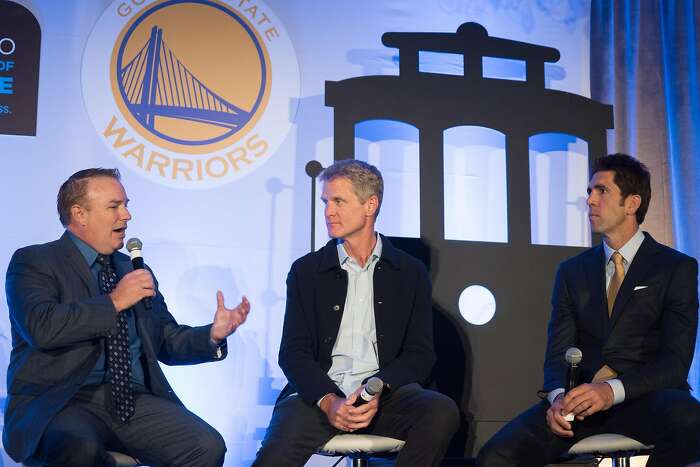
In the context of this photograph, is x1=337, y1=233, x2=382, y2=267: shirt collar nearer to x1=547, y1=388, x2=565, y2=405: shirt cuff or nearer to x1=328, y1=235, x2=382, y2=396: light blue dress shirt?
x1=328, y1=235, x2=382, y2=396: light blue dress shirt

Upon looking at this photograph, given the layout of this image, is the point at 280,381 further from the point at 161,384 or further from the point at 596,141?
the point at 596,141

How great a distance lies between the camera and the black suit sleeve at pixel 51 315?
2.75 metres

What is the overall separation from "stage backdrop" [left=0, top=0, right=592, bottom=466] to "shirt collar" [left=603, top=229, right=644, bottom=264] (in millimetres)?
754

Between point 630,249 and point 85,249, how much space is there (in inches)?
84.6

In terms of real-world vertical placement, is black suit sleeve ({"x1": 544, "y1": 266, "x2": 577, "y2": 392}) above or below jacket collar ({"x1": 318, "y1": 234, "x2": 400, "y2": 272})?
below

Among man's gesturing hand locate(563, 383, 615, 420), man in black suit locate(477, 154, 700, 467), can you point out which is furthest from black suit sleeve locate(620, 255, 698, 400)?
man's gesturing hand locate(563, 383, 615, 420)

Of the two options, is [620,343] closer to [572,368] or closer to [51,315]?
[572,368]

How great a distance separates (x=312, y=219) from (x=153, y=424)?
1.38m

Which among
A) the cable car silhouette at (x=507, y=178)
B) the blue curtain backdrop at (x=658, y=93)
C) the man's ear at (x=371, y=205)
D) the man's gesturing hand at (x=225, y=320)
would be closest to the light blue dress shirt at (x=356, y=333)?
the man's ear at (x=371, y=205)

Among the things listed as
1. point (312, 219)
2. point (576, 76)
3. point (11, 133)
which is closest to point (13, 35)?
Answer: point (11, 133)

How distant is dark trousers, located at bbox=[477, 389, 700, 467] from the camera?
9.41ft

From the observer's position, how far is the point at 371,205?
3.40 metres

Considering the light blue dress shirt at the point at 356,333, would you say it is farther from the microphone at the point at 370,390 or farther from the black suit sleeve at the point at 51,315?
the black suit sleeve at the point at 51,315

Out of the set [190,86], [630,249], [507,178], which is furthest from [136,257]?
[507,178]
